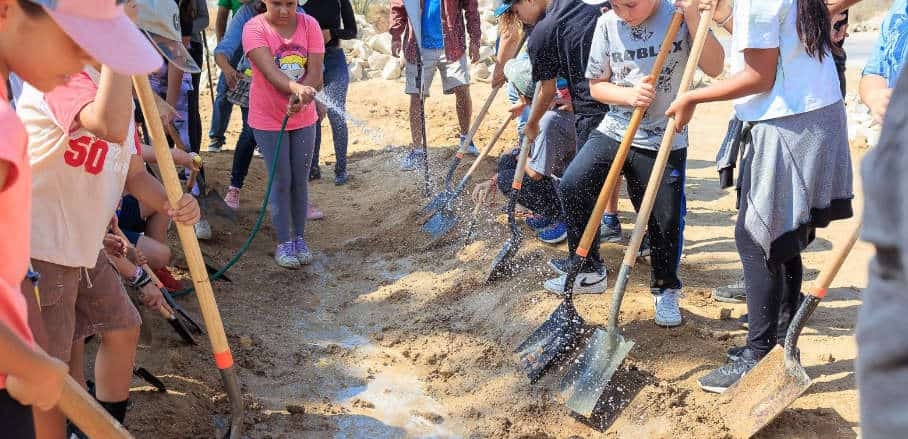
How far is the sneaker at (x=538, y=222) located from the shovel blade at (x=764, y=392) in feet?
7.66

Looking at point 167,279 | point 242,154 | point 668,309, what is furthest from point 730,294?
point 242,154

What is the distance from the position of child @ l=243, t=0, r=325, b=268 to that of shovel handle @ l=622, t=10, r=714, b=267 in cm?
222

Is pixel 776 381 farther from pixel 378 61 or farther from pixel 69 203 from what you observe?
pixel 378 61

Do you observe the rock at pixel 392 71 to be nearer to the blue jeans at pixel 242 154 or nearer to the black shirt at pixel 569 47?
the blue jeans at pixel 242 154

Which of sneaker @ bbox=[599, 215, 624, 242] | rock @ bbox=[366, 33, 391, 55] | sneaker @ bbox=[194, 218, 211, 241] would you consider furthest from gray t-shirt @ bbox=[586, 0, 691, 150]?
rock @ bbox=[366, 33, 391, 55]

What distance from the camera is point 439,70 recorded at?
24.0ft

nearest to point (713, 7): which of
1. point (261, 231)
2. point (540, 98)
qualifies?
point (540, 98)

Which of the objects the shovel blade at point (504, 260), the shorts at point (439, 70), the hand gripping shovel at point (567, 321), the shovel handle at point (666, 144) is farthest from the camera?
the shorts at point (439, 70)

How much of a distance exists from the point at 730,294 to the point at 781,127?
1.59 meters

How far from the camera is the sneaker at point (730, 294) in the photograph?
471 cm

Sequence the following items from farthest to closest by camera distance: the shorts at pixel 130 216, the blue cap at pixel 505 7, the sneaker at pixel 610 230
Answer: the sneaker at pixel 610 230 < the blue cap at pixel 505 7 < the shorts at pixel 130 216

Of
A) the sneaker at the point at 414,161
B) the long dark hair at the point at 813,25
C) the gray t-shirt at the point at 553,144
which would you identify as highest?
the long dark hair at the point at 813,25

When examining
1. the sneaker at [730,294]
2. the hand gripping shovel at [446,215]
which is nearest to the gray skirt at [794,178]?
the sneaker at [730,294]

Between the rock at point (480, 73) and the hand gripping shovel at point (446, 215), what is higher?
the hand gripping shovel at point (446, 215)
